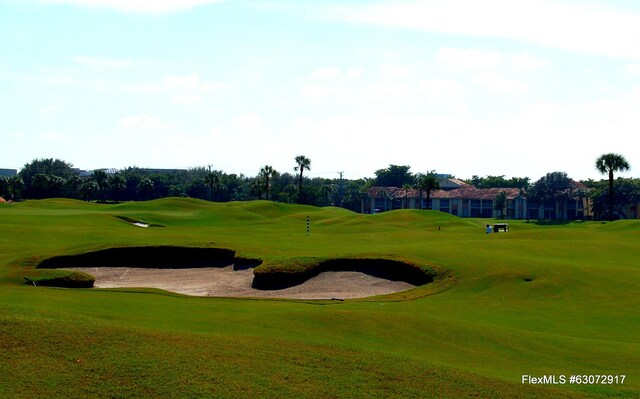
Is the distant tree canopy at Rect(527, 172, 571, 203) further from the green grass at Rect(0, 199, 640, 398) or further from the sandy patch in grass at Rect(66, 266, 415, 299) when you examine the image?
the sandy patch in grass at Rect(66, 266, 415, 299)

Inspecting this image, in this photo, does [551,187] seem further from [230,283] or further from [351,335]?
[351,335]

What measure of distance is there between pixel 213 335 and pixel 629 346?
13007 millimetres

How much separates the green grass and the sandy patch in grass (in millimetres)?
1960

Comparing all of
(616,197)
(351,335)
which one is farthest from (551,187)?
(351,335)

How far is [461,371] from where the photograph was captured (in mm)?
18641

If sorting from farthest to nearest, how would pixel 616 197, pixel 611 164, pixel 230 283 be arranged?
pixel 616 197
pixel 611 164
pixel 230 283

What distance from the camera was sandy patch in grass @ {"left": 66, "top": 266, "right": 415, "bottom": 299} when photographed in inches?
1609

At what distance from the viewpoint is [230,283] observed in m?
44.8

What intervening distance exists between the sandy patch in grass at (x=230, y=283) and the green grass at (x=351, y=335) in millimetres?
1960

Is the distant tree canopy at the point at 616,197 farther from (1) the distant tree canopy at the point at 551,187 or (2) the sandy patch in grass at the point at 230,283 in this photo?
(2) the sandy patch in grass at the point at 230,283

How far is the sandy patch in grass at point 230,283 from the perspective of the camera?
4088cm

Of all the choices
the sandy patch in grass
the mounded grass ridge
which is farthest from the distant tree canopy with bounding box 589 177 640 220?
the sandy patch in grass

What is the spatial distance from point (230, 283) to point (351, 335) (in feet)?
73.6

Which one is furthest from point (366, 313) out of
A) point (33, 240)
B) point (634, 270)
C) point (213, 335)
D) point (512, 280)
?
point (33, 240)
